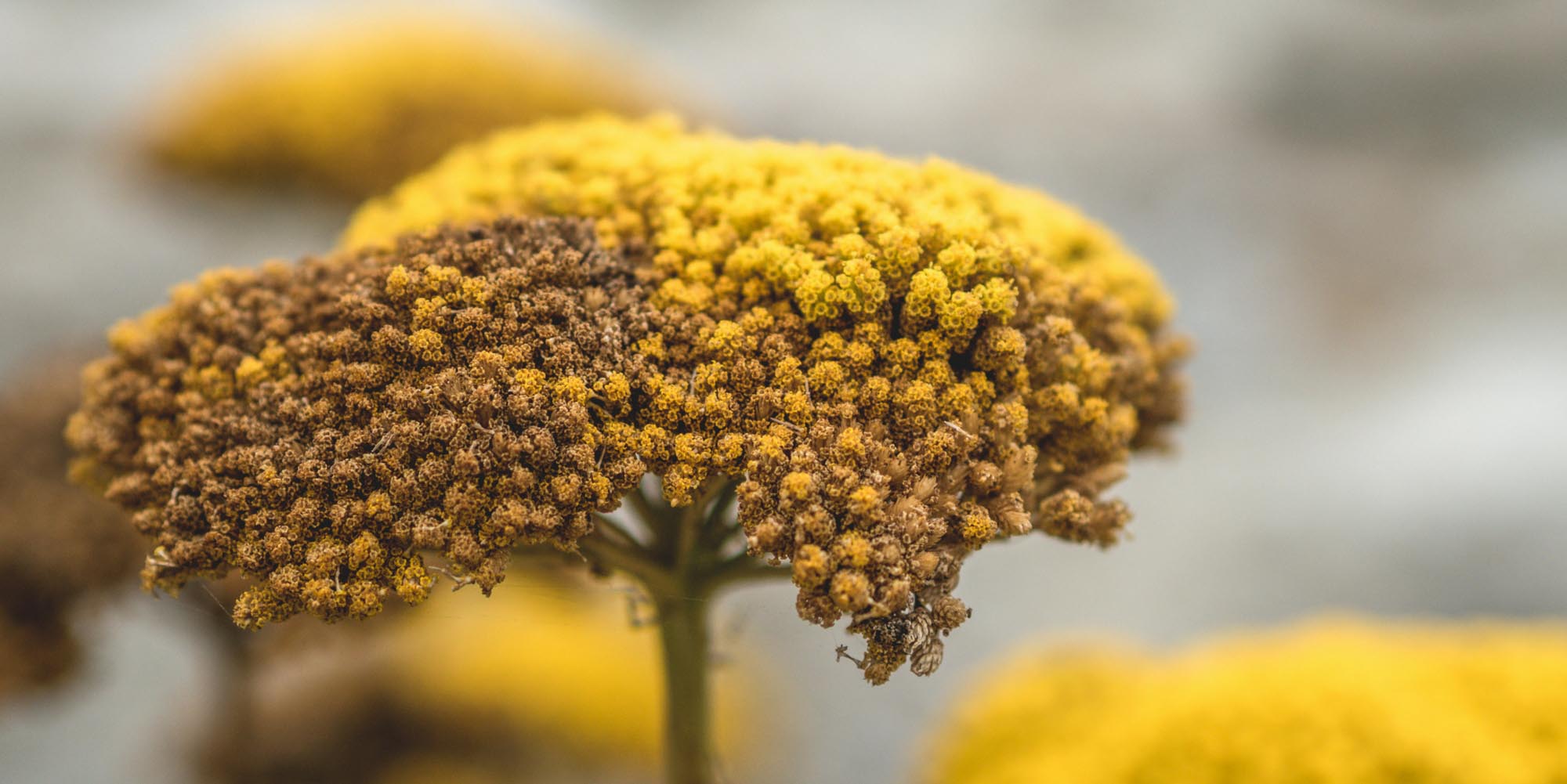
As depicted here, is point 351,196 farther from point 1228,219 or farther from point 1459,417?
point 1459,417

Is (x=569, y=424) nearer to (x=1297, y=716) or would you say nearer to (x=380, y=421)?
(x=380, y=421)

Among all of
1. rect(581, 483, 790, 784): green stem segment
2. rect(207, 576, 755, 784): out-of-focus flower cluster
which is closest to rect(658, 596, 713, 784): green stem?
rect(581, 483, 790, 784): green stem segment

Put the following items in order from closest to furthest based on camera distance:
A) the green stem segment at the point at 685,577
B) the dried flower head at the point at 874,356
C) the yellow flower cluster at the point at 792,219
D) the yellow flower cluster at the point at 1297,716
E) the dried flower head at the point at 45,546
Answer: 1. the dried flower head at the point at 874,356
2. the yellow flower cluster at the point at 792,219
3. the green stem segment at the point at 685,577
4. the yellow flower cluster at the point at 1297,716
5. the dried flower head at the point at 45,546

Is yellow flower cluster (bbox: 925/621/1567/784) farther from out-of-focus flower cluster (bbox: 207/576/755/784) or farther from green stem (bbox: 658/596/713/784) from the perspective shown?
out-of-focus flower cluster (bbox: 207/576/755/784)

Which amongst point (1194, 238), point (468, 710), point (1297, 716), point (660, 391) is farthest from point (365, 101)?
point (1194, 238)

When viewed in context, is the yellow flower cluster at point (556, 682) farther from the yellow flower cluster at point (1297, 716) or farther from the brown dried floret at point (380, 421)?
the brown dried floret at point (380, 421)

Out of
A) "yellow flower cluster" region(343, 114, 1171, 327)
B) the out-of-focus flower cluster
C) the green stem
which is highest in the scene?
the out-of-focus flower cluster

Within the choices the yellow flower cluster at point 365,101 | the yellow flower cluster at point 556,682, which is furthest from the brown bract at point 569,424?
the yellow flower cluster at point 365,101

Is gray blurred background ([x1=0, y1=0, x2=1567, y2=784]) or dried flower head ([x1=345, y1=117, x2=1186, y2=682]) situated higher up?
gray blurred background ([x1=0, y1=0, x2=1567, y2=784])
